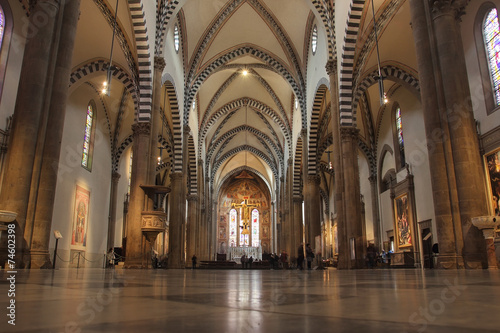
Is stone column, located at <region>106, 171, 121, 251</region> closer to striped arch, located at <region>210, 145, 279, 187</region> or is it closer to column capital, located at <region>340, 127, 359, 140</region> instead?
column capital, located at <region>340, 127, 359, 140</region>

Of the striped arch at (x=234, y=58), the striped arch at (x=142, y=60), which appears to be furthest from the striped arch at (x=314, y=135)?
the striped arch at (x=142, y=60)

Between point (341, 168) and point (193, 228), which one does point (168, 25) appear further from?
point (193, 228)

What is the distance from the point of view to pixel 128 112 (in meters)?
22.8

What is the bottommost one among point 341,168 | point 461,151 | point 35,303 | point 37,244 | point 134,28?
point 35,303

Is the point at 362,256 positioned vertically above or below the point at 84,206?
below

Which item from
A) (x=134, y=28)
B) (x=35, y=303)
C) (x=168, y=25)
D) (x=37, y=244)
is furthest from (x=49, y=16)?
(x=168, y=25)

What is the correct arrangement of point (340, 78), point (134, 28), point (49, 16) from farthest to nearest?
1. point (340, 78)
2. point (134, 28)
3. point (49, 16)

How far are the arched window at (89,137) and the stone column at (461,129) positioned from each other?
16.8 m

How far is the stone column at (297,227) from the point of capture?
1000 inches

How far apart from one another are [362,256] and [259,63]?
1611 centimetres

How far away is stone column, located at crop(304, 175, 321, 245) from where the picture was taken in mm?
20189

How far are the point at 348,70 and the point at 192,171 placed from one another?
15.8m

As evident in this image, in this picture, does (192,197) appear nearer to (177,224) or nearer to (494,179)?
(177,224)

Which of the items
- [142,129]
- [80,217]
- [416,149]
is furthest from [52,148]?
[416,149]
